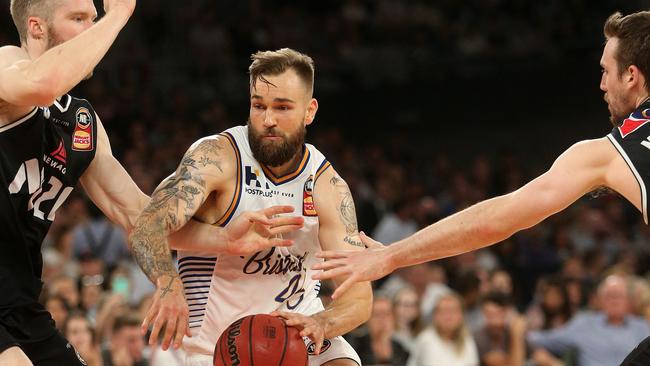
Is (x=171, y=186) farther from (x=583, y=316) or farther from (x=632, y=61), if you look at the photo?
(x=583, y=316)

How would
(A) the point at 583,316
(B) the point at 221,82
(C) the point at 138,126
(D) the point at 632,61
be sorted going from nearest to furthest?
(D) the point at 632,61
(A) the point at 583,316
(C) the point at 138,126
(B) the point at 221,82

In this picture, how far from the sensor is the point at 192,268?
5883 mm

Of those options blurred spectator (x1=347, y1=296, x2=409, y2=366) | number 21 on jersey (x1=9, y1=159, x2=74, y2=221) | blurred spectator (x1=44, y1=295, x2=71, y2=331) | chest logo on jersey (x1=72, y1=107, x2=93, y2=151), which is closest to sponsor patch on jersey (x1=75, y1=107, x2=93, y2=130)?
chest logo on jersey (x1=72, y1=107, x2=93, y2=151)

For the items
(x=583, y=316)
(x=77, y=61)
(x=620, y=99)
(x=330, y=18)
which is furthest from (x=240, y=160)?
→ (x=330, y=18)

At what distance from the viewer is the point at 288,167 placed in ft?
19.1

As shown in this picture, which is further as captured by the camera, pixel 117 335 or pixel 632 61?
pixel 117 335

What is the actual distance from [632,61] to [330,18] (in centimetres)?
1413

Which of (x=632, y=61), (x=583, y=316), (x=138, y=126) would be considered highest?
(x=138, y=126)

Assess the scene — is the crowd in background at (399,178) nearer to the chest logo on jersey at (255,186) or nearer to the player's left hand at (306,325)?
the chest logo on jersey at (255,186)

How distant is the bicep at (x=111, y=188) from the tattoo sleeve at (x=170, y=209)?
30 cm

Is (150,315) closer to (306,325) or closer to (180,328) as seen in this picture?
(180,328)

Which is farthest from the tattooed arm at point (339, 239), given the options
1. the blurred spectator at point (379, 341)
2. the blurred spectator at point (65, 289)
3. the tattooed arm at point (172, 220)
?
the blurred spectator at point (65, 289)

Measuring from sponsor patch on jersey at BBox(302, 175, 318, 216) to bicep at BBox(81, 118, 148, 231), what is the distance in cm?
89

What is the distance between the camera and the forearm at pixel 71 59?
455 centimetres
